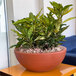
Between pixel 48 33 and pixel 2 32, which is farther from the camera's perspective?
pixel 2 32

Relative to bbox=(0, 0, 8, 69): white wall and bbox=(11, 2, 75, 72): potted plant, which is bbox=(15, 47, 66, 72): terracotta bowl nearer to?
bbox=(11, 2, 75, 72): potted plant

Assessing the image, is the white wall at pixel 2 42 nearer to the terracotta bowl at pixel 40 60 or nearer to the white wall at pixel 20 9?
the white wall at pixel 20 9

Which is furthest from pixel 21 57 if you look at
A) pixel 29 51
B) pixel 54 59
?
pixel 54 59

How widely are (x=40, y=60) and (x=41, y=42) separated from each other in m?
0.14

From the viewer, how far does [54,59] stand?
104cm

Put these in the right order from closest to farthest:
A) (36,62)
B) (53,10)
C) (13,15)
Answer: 1. (36,62)
2. (53,10)
3. (13,15)

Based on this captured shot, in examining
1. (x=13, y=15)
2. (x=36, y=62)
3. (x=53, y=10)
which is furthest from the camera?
(x=13, y=15)

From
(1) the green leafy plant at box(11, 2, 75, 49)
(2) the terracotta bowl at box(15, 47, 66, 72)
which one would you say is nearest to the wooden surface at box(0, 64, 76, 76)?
(2) the terracotta bowl at box(15, 47, 66, 72)

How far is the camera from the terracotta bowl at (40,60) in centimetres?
101

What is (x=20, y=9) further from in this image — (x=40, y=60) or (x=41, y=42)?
(x=40, y=60)

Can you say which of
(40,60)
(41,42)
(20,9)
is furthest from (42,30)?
(20,9)

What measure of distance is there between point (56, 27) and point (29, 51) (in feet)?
0.88

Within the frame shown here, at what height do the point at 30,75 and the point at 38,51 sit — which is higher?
the point at 38,51

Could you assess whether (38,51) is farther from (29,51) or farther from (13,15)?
(13,15)
